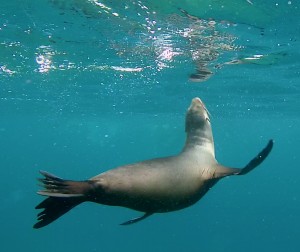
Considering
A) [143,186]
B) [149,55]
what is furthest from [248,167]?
[149,55]

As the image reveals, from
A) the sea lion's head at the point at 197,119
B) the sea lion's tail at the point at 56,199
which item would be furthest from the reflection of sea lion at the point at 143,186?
the sea lion's head at the point at 197,119

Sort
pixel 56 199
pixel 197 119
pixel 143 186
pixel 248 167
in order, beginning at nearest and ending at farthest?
pixel 56 199
pixel 143 186
pixel 248 167
pixel 197 119

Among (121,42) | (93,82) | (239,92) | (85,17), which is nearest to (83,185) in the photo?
(85,17)

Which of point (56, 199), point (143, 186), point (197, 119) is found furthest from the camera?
point (197, 119)

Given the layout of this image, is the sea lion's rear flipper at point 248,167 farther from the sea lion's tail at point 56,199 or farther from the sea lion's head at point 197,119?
the sea lion's tail at point 56,199

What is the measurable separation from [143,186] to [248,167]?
1.58m

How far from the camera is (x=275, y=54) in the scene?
13953 mm

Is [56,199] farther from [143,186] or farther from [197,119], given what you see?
[197,119]

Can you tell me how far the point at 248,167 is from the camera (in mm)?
5156

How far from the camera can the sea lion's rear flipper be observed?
16.8 ft

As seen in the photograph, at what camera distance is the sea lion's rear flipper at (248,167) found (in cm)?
512

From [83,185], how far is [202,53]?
34.4ft

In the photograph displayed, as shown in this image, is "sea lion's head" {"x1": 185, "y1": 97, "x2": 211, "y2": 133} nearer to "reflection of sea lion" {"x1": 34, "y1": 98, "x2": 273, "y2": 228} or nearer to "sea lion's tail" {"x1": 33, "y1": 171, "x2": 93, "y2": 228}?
"reflection of sea lion" {"x1": 34, "y1": 98, "x2": 273, "y2": 228}

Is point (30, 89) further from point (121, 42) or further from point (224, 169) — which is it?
point (224, 169)
